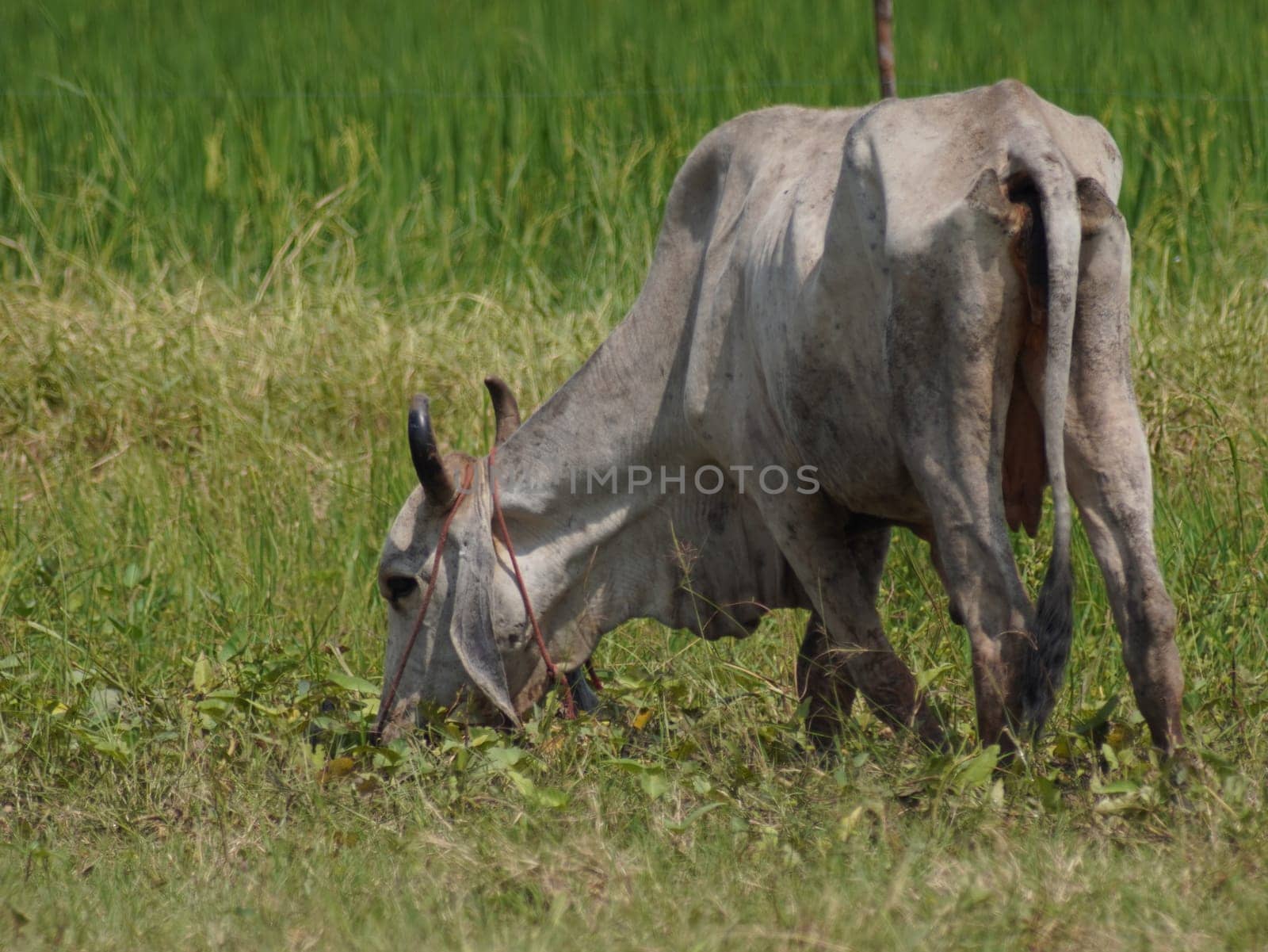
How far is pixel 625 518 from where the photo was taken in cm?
385

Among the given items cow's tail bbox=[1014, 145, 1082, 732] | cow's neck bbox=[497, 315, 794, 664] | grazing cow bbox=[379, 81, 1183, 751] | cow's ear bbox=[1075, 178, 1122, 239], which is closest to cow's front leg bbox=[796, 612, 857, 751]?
grazing cow bbox=[379, 81, 1183, 751]

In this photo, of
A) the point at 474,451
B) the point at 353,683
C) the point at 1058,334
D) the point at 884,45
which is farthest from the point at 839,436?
the point at 474,451

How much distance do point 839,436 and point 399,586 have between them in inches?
51.4

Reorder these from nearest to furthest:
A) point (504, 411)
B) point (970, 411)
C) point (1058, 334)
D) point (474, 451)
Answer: point (1058, 334) < point (970, 411) < point (504, 411) < point (474, 451)

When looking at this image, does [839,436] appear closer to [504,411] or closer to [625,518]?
[625,518]

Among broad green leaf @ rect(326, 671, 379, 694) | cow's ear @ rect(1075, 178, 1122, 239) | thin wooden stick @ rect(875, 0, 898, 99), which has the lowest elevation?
broad green leaf @ rect(326, 671, 379, 694)

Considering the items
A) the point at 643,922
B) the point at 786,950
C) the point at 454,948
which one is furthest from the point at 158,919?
the point at 786,950

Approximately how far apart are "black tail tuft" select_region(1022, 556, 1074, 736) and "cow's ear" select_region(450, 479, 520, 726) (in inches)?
52.4

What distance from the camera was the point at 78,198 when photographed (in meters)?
7.11

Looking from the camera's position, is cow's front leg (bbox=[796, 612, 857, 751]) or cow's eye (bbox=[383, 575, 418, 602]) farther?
cow's eye (bbox=[383, 575, 418, 602])

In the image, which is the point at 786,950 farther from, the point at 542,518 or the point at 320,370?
the point at 320,370

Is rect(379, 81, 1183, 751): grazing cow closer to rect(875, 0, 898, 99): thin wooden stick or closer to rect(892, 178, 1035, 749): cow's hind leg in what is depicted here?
rect(892, 178, 1035, 749): cow's hind leg

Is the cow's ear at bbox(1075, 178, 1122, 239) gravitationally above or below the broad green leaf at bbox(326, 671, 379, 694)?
above

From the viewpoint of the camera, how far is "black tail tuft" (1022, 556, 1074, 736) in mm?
2814
